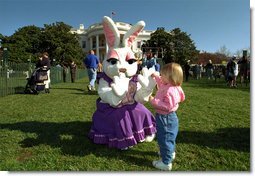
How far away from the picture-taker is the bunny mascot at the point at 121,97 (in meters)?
4.02

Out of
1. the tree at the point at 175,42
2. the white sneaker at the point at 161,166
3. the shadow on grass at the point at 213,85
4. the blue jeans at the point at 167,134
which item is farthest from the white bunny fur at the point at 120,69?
the tree at the point at 175,42

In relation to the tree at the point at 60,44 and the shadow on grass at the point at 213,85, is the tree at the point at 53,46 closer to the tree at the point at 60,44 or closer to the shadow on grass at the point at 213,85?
the tree at the point at 60,44

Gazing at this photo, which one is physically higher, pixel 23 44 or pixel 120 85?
pixel 23 44

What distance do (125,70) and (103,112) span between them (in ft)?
2.42

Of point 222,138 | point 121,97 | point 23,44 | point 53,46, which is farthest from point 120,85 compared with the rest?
point 23,44

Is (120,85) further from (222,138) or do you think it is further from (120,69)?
(222,138)

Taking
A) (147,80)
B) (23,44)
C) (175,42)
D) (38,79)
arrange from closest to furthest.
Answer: (147,80) < (38,79) < (23,44) < (175,42)

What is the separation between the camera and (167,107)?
341 cm

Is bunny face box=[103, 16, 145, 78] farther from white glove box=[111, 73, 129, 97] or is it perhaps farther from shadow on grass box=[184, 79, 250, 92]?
shadow on grass box=[184, 79, 250, 92]

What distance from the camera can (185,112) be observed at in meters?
6.63

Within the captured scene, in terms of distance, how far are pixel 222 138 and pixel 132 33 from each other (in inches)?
90.1

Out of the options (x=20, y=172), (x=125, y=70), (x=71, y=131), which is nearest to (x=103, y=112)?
(x=125, y=70)

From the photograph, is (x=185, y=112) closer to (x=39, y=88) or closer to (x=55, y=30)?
(x=39, y=88)

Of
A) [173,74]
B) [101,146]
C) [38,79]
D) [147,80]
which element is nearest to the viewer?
[173,74]
